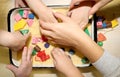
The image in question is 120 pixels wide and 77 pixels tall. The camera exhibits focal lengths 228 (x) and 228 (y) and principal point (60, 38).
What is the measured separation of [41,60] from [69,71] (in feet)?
0.37

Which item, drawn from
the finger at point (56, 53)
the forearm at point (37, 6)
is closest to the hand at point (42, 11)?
the forearm at point (37, 6)

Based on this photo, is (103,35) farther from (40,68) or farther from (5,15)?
(5,15)

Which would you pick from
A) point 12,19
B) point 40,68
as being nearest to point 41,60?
point 40,68

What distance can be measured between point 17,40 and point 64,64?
6.9 inches

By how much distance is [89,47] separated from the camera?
2.37 feet

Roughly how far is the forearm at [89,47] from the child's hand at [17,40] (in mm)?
182

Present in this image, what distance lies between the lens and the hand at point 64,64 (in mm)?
740

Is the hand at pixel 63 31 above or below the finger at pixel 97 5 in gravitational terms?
below

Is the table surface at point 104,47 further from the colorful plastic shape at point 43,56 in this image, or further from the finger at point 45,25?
the finger at point 45,25

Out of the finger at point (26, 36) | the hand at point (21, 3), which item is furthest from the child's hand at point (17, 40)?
the hand at point (21, 3)

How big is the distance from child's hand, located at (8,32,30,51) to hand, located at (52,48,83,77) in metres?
0.11

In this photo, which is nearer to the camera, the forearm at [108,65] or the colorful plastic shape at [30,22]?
the forearm at [108,65]

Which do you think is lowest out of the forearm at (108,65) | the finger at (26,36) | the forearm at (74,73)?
the forearm at (74,73)

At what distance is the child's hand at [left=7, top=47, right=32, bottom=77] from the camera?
0.76m
